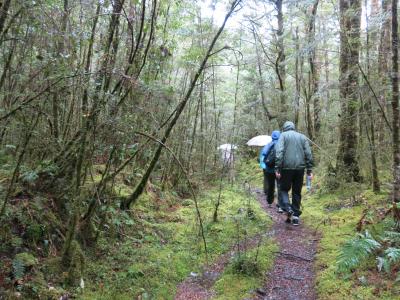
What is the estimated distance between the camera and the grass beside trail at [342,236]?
4163mm

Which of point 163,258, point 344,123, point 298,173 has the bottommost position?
point 163,258

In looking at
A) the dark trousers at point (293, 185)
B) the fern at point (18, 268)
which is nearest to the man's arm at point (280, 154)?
the dark trousers at point (293, 185)

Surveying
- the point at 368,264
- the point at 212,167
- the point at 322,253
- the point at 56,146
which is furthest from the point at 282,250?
the point at 212,167

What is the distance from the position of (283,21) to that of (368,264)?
50.6 feet

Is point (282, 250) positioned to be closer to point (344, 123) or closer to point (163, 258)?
point (163, 258)

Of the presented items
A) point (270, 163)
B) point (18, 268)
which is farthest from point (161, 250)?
point (270, 163)

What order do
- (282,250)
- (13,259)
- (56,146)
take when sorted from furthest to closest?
1. (282,250)
2. (56,146)
3. (13,259)

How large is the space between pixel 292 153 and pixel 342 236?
2.07m

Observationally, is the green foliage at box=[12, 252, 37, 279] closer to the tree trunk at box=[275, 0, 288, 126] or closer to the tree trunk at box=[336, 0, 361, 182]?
the tree trunk at box=[336, 0, 361, 182]

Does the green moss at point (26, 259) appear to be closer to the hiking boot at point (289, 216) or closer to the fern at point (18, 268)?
the fern at point (18, 268)

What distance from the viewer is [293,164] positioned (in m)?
7.59

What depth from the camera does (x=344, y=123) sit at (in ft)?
29.3

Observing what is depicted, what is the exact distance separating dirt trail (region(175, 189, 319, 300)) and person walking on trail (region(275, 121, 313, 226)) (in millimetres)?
766

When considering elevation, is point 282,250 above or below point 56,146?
below
